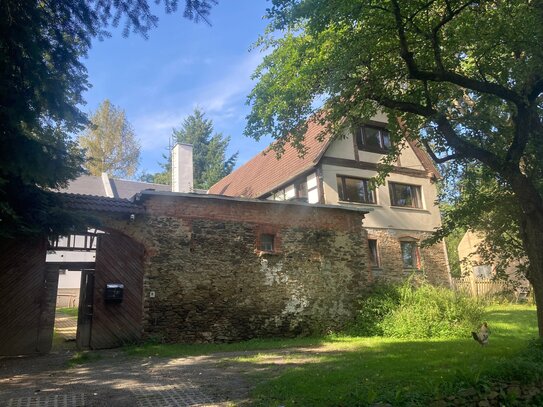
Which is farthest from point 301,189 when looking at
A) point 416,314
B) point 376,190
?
point 416,314

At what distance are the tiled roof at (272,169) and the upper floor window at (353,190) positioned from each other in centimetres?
176

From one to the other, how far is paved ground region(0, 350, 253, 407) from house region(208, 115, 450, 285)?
1154 centimetres

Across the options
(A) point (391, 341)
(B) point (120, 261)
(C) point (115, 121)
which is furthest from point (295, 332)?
(C) point (115, 121)

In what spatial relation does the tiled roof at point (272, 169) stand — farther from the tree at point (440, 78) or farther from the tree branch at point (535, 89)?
the tree branch at point (535, 89)

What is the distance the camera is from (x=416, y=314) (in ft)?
46.0

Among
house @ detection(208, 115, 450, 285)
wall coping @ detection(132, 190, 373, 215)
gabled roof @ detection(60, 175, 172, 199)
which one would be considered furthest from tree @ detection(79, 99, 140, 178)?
wall coping @ detection(132, 190, 373, 215)

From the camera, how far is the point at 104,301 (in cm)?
1195

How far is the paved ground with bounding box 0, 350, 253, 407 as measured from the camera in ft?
20.2

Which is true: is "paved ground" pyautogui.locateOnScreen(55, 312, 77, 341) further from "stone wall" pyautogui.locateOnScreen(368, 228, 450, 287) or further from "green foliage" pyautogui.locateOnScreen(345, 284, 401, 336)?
"stone wall" pyautogui.locateOnScreen(368, 228, 450, 287)

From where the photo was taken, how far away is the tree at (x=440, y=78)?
29.3 feet

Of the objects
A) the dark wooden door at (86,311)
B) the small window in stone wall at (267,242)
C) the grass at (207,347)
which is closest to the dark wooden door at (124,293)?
the dark wooden door at (86,311)

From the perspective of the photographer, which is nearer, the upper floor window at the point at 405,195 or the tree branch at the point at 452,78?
the tree branch at the point at 452,78

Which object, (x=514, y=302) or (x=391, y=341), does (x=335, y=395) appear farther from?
(x=514, y=302)

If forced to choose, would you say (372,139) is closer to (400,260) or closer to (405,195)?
(405,195)
